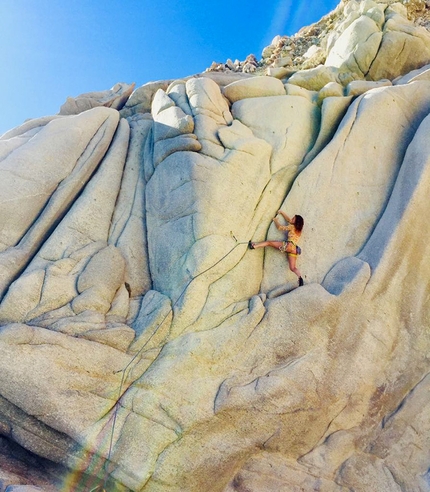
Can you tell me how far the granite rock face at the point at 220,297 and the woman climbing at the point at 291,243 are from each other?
154mm

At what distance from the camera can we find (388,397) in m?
7.83

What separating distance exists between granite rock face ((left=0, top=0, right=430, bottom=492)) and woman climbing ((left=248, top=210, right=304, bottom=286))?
154 mm

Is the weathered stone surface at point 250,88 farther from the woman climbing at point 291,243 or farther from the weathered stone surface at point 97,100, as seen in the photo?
the weathered stone surface at point 97,100

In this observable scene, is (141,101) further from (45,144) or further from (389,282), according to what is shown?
(389,282)

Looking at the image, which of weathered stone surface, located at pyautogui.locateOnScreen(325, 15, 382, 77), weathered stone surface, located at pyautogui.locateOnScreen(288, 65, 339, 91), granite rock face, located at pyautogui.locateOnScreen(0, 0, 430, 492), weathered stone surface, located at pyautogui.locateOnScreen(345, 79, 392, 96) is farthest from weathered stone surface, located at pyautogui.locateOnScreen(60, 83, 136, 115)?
weathered stone surface, located at pyautogui.locateOnScreen(345, 79, 392, 96)

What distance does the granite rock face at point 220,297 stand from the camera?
673cm

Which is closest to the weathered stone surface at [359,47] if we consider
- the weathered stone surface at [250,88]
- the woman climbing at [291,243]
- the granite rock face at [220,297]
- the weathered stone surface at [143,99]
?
the granite rock face at [220,297]

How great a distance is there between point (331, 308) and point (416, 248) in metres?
2.21

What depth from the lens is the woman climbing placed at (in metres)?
8.28

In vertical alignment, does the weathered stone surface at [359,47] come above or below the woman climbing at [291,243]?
above

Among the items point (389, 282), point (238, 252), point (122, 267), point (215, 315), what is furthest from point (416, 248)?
point (122, 267)

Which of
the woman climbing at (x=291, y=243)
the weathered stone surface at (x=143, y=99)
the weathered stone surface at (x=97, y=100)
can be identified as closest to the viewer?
the woman climbing at (x=291, y=243)

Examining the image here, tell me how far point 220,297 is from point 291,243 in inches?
67.7

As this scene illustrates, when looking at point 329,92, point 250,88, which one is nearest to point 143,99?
point 250,88
